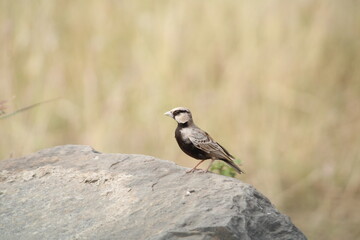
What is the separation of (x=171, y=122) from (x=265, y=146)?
850 millimetres

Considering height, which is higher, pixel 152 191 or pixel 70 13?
pixel 70 13

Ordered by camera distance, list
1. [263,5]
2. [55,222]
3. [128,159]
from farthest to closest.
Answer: [263,5] < [128,159] < [55,222]

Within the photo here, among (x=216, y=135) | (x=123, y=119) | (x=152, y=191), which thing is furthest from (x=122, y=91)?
(x=152, y=191)

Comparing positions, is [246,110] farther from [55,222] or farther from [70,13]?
[55,222]

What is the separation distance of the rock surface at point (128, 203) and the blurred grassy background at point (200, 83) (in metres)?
2.40

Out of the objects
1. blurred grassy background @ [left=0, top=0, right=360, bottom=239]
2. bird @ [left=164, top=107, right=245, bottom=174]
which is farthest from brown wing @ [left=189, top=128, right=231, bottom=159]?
blurred grassy background @ [left=0, top=0, right=360, bottom=239]

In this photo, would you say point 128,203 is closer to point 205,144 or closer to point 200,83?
point 205,144

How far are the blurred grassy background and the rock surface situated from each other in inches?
94.4

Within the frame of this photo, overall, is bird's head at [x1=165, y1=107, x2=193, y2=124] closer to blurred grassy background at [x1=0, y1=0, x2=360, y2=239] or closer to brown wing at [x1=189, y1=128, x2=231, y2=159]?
brown wing at [x1=189, y1=128, x2=231, y2=159]

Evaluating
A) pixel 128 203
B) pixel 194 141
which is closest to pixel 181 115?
pixel 194 141

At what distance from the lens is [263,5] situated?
6484mm

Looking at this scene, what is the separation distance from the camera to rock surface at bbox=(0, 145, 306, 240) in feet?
9.44

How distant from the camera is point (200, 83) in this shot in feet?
20.4

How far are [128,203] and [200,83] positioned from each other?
10.6 ft
